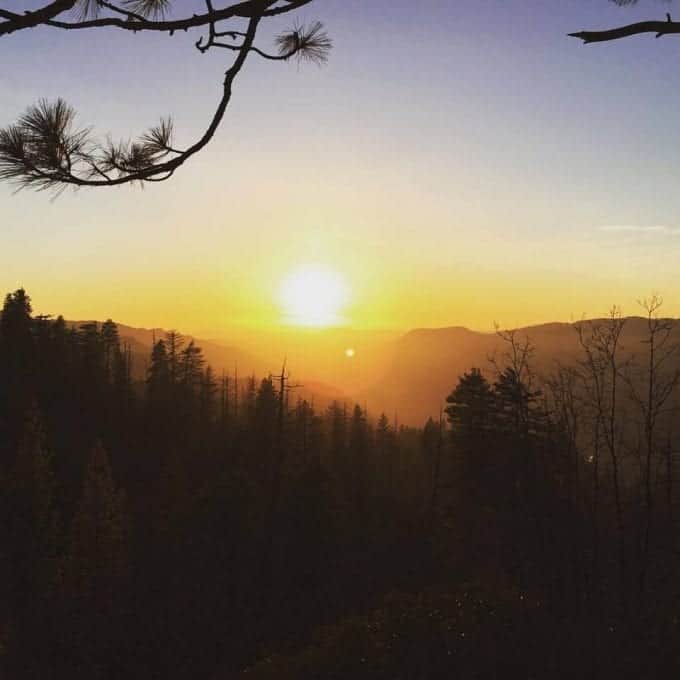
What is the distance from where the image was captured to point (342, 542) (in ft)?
91.0

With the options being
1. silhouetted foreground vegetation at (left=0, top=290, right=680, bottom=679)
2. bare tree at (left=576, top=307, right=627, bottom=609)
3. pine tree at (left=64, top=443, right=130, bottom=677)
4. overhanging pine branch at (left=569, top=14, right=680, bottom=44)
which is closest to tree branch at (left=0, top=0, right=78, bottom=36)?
overhanging pine branch at (left=569, top=14, right=680, bottom=44)

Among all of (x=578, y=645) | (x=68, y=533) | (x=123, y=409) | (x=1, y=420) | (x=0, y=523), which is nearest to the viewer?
(x=578, y=645)

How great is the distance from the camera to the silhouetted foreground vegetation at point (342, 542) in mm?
8234

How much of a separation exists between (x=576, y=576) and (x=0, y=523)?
20.9m

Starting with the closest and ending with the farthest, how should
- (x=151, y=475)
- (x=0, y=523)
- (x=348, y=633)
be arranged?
(x=348, y=633) → (x=0, y=523) → (x=151, y=475)

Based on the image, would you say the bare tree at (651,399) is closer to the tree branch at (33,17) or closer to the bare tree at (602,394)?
the bare tree at (602,394)

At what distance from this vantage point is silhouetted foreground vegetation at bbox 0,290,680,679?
8234mm

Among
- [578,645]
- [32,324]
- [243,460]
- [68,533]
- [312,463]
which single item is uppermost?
[32,324]

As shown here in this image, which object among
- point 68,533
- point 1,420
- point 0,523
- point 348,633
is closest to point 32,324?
point 1,420

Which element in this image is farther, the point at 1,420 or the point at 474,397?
the point at 1,420

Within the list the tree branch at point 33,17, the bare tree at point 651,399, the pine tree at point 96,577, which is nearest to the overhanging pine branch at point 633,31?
the tree branch at point 33,17

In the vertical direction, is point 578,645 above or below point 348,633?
above

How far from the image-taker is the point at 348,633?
10758 millimetres

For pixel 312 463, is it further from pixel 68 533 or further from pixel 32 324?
pixel 32 324
